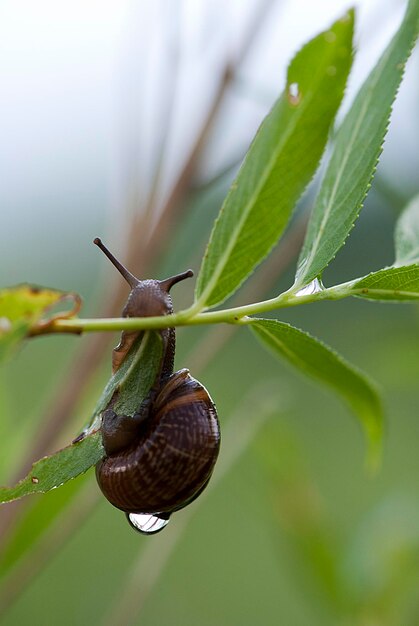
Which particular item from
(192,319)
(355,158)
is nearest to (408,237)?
(355,158)

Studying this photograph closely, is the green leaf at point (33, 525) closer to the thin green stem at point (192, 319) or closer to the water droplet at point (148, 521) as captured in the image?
the water droplet at point (148, 521)

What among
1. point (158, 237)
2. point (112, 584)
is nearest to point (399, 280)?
point (158, 237)

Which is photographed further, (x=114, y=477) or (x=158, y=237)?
(x=158, y=237)

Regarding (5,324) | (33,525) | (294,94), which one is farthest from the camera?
(33,525)

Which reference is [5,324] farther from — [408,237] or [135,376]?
[408,237]

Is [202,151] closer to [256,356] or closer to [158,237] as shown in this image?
[158,237]

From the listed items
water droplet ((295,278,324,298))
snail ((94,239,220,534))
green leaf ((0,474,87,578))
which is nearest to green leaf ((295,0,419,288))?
water droplet ((295,278,324,298))

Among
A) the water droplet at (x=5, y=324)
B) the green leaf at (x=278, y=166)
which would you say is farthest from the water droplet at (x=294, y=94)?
the water droplet at (x=5, y=324)
